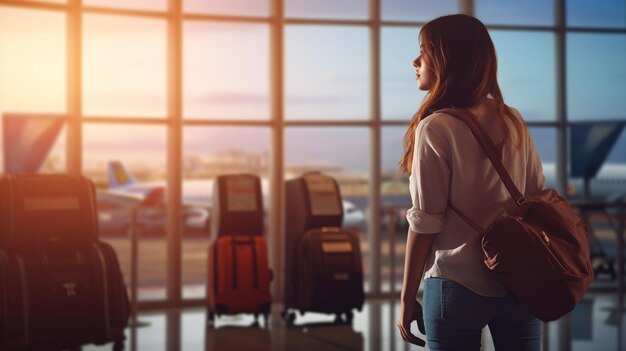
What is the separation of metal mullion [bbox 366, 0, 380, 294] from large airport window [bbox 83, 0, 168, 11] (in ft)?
6.63

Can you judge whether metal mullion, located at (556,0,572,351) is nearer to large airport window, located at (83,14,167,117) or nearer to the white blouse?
large airport window, located at (83,14,167,117)

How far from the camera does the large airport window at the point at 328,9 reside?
798 centimetres

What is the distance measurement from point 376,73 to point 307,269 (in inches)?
91.4

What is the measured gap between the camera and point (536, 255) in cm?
155

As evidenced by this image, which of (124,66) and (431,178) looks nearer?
(431,178)

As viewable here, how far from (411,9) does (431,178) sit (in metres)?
6.85

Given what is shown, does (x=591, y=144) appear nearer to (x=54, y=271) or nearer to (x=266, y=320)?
(x=266, y=320)

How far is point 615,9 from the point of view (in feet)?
28.9

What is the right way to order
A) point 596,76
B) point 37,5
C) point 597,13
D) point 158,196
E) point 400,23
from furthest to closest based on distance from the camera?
point 158,196
point 596,76
point 597,13
point 400,23
point 37,5

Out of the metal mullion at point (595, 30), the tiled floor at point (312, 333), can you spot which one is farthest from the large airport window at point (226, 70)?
the metal mullion at point (595, 30)

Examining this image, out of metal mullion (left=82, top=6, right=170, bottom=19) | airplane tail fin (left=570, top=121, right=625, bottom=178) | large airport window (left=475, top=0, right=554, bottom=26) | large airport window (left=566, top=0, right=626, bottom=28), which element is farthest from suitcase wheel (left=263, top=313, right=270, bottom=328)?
large airport window (left=566, top=0, right=626, bottom=28)

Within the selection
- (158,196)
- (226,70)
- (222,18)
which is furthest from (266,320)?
(158,196)

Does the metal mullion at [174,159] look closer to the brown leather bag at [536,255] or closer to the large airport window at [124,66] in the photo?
the large airport window at [124,66]

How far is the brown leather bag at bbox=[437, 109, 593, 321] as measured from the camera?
1.55m
